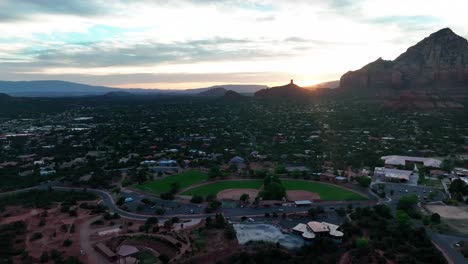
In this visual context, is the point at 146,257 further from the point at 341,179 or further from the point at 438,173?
the point at 438,173

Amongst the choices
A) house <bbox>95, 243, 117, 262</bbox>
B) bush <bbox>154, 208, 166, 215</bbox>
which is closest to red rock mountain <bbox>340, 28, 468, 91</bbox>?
bush <bbox>154, 208, 166, 215</bbox>

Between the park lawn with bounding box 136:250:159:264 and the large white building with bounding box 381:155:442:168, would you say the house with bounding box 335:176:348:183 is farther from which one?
the park lawn with bounding box 136:250:159:264

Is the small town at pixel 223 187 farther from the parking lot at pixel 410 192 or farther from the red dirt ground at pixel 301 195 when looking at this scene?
the parking lot at pixel 410 192

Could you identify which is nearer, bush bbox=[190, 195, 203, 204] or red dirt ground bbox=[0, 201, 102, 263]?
red dirt ground bbox=[0, 201, 102, 263]

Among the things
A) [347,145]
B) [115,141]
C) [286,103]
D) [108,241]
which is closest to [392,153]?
[347,145]

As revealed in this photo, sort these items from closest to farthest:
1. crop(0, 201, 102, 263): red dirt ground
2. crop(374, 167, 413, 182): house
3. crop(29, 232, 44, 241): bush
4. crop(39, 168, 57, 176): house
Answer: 1. crop(0, 201, 102, 263): red dirt ground
2. crop(29, 232, 44, 241): bush
3. crop(374, 167, 413, 182): house
4. crop(39, 168, 57, 176): house

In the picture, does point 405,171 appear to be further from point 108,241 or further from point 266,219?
point 108,241

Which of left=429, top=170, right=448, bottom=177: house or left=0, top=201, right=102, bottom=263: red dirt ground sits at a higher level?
left=429, top=170, right=448, bottom=177: house
